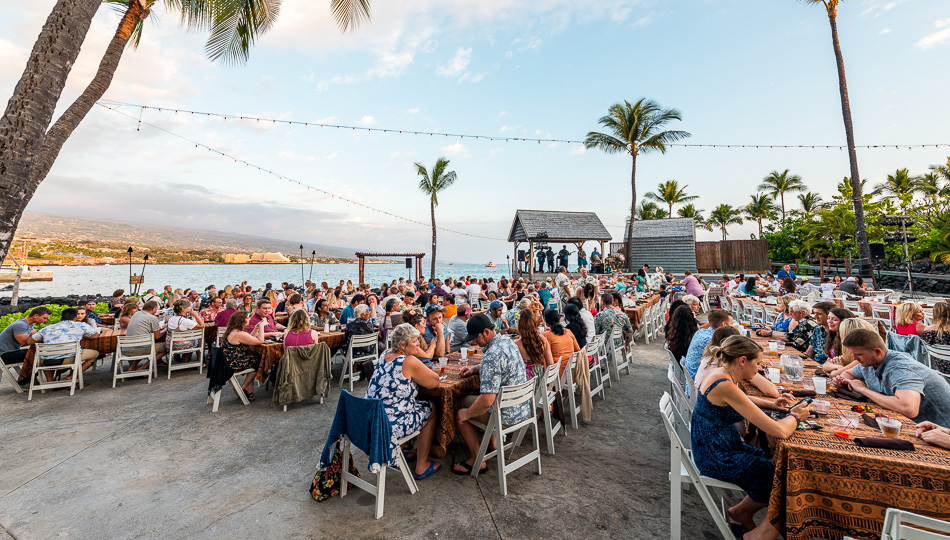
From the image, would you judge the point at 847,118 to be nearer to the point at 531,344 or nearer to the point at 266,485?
the point at 531,344

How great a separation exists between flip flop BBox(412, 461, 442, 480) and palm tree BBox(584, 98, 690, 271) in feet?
71.2

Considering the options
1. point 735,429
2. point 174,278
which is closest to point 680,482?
point 735,429

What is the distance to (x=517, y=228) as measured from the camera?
23.8 meters

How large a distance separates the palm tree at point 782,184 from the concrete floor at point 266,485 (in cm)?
4526

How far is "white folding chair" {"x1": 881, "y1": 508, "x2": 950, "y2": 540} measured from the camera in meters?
1.52

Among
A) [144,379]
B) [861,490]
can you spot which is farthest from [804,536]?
[144,379]

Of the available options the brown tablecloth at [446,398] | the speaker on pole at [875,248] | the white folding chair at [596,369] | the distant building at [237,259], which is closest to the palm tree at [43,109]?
the brown tablecloth at [446,398]

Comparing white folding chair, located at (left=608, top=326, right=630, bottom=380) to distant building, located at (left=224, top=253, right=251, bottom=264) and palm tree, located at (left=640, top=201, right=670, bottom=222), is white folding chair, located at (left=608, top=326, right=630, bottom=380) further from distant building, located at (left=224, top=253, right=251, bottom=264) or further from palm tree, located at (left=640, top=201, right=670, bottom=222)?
palm tree, located at (left=640, top=201, right=670, bottom=222)

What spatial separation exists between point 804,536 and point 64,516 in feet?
16.5

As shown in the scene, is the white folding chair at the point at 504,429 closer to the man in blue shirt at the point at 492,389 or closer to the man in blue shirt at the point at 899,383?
the man in blue shirt at the point at 492,389

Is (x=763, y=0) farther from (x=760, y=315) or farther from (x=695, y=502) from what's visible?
(x=695, y=502)

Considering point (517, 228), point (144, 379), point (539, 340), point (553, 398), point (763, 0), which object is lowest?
point (144, 379)

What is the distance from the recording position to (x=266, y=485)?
3.38 metres

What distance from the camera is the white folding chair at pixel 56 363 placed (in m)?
5.61
